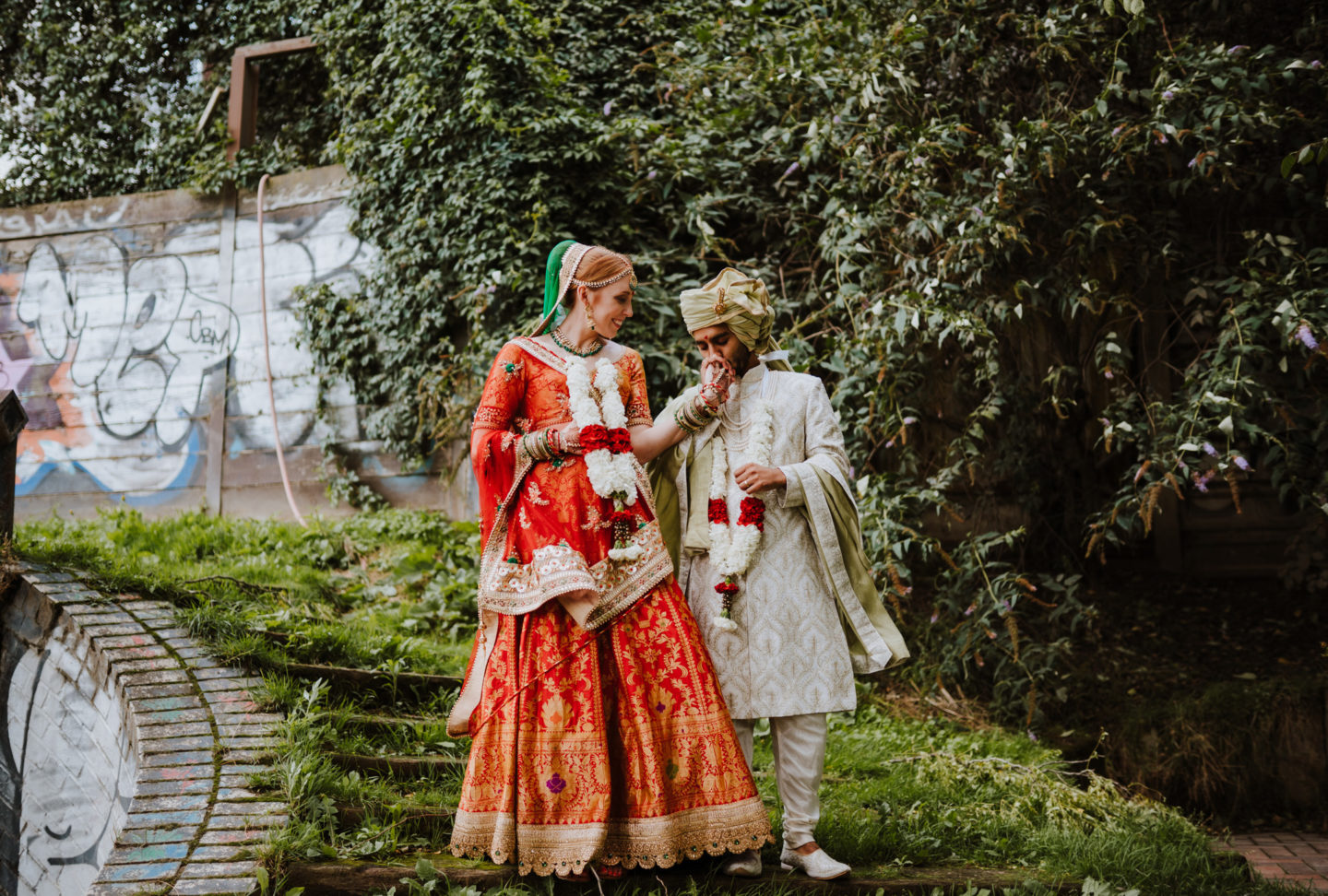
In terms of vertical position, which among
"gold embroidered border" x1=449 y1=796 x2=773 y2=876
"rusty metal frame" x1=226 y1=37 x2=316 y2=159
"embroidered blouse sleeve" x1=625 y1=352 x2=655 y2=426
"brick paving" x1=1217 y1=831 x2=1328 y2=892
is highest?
"rusty metal frame" x1=226 y1=37 x2=316 y2=159

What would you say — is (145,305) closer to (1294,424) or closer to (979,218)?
(979,218)

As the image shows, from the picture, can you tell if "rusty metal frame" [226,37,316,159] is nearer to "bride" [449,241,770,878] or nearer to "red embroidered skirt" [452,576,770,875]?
"bride" [449,241,770,878]

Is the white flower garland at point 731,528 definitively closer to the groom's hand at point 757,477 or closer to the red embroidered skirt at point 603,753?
the groom's hand at point 757,477

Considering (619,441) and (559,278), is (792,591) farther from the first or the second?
(559,278)

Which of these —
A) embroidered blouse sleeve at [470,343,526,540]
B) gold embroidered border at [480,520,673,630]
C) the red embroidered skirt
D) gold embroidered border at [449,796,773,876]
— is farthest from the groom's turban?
gold embroidered border at [449,796,773,876]

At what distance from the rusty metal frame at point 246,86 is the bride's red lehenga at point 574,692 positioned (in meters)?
6.37

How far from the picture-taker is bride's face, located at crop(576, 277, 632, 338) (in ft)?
10.4

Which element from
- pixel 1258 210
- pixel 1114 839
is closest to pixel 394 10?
pixel 1258 210

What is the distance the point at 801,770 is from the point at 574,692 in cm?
74

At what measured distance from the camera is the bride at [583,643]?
288cm

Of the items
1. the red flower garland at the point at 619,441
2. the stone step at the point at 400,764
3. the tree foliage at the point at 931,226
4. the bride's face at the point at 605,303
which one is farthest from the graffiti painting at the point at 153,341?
the red flower garland at the point at 619,441

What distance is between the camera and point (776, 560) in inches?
124

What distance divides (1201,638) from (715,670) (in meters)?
5.01

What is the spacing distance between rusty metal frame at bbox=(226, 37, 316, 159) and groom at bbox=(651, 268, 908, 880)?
21.6ft
